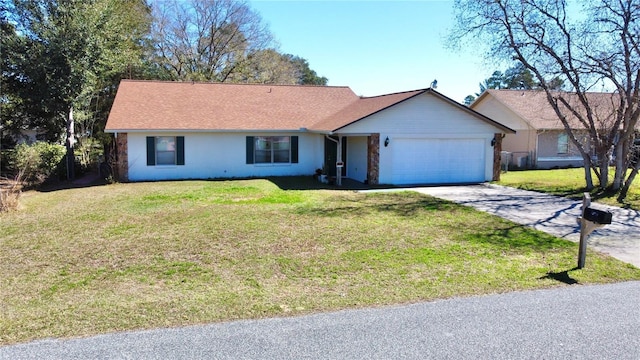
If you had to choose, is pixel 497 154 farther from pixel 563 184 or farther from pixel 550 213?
pixel 550 213

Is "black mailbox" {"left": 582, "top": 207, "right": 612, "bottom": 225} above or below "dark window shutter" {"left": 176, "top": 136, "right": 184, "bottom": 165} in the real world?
below

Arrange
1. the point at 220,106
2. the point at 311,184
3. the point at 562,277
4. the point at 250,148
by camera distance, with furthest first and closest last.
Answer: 1. the point at 220,106
2. the point at 250,148
3. the point at 311,184
4. the point at 562,277

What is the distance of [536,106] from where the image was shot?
92.7ft

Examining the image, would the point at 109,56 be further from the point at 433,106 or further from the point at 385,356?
the point at 385,356

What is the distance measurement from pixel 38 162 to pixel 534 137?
992 inches

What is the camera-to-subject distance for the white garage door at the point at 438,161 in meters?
18.4

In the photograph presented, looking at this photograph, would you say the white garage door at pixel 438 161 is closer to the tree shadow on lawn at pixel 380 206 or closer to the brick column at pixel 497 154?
the brick column at pixel 497 154

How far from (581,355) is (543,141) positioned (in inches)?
988

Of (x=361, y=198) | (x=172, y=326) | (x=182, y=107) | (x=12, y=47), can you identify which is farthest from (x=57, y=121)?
(x=172, y=326)

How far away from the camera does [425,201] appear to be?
13867 mm

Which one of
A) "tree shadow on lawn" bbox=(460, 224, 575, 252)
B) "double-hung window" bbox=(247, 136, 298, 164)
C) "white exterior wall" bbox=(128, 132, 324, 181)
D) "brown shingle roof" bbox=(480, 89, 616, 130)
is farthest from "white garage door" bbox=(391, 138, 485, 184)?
"brown shingle roof" bbox=(480, 89, 616, 130)

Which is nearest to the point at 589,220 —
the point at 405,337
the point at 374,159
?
the point at 405,337

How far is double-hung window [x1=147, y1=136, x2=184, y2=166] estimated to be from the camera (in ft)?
62.2

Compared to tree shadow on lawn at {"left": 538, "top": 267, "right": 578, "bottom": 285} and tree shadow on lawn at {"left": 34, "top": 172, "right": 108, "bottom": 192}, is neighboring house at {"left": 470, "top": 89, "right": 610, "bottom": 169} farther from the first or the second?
tree shadow on lawn at {"left": 34, "top": 172, "right": 108, "bottom": 192}
